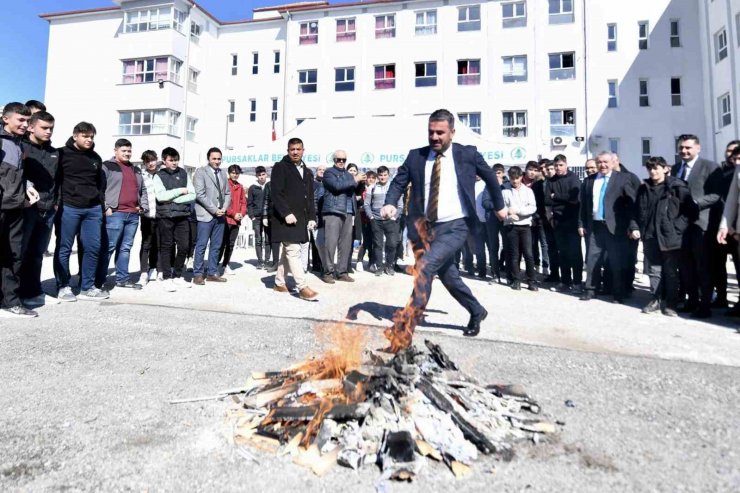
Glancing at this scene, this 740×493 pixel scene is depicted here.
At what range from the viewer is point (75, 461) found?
2.17 meters

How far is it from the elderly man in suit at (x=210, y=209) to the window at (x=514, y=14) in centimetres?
2464

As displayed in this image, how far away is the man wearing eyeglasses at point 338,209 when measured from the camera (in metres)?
7.72

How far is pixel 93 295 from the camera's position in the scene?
19.8 feet

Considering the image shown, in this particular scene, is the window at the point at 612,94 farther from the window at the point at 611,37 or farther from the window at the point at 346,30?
the window at the point at 346,30

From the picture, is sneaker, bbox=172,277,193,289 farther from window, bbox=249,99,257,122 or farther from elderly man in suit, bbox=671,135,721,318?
window, bbox=249,99,257,122

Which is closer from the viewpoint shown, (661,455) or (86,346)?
(661,455)

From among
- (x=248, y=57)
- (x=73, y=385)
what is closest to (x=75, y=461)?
(x=73, y=385)

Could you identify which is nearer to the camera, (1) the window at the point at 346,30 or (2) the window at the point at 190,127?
(1) the window at the point at 346,30

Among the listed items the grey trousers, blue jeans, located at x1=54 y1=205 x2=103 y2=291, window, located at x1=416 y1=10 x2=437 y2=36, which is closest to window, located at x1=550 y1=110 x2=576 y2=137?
window, located at x1=416 y1=10 x2=437 y2=36

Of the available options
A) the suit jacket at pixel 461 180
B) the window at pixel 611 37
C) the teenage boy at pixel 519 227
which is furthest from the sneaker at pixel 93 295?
the window at pixel 611 37

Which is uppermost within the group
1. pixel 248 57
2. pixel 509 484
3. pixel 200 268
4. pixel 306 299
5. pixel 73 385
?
pixel 248 57

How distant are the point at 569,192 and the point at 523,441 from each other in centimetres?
573

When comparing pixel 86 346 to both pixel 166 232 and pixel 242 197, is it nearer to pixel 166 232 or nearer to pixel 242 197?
pixel 166 232

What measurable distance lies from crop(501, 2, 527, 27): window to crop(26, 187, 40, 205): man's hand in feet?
90.1
